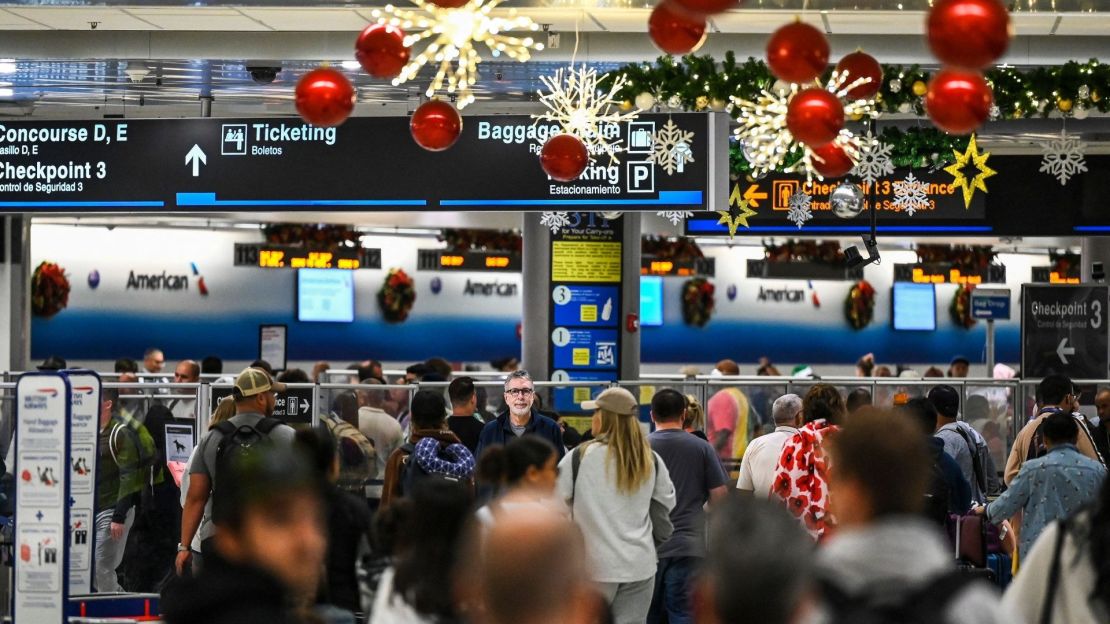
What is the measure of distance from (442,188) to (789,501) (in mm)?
3207

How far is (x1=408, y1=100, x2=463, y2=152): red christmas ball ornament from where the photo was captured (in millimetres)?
6137

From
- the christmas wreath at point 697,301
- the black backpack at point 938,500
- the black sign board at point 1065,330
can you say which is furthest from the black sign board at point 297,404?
the christmas wreath at point 697,301

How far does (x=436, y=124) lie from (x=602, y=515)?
72.6 inches

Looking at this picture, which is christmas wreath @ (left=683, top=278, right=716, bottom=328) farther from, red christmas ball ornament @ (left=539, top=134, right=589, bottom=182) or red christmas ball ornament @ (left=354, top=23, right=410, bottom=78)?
red christmas ball ornament @ (left=354, top=23, right=410, bottom=78)

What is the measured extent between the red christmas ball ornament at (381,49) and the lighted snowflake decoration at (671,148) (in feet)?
11.5

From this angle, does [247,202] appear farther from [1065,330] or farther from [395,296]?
[395,296]

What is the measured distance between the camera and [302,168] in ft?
28.8

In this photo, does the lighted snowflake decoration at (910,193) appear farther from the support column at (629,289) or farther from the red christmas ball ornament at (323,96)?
the red christmas ball ornament at (323,96)

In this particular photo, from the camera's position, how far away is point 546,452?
4.93 meters

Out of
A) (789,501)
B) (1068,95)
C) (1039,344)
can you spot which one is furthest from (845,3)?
(1039,344)

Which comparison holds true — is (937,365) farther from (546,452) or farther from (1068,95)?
(546,452)

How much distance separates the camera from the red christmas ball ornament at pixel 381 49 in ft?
16.3

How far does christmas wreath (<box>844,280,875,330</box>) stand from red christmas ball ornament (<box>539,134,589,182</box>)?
1723 centimetres

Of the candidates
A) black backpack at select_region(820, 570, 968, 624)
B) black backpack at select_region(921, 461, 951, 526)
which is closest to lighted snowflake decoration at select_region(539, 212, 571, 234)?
Result: black backpack at select_region(921, 461, 951, 526)
